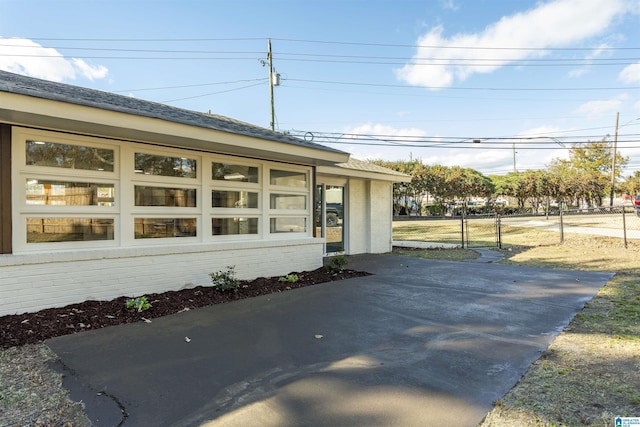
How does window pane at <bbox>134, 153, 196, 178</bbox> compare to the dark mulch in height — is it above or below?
above

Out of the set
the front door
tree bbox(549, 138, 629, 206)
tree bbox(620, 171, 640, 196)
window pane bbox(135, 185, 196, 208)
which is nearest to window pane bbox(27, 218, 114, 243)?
window pane bbox(135, 185, 196, 208)

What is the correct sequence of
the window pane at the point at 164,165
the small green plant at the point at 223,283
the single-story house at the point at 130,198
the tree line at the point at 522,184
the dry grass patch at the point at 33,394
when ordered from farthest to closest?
the tree line at the point at 522,184 < the small green plant at the point at 223,283 < the window pane at the point at 164,165 < the single-story house at the point at 130,198 < the dry grass patch at the point at 33,394

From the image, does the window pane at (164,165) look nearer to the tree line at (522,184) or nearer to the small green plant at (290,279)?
the small green plant at (290,279)

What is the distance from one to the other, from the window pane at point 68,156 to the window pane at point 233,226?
2028 mm

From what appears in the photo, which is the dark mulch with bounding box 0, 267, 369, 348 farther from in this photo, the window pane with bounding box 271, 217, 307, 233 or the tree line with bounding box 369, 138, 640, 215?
the tree line with bounding box 369, 138, 640, 215

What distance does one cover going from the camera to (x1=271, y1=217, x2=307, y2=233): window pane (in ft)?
25.4

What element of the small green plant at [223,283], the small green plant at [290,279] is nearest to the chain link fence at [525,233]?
the small green plant at [290,279]

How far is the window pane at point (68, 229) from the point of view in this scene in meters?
4.73

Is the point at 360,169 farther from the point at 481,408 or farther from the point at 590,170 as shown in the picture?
the point at 590,170

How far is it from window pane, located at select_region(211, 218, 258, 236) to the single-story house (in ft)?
0.07

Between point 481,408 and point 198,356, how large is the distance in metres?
2.53

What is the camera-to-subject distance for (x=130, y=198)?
5.53m

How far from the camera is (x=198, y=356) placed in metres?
3.44

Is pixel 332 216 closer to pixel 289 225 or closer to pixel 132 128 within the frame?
pixel 289 225
